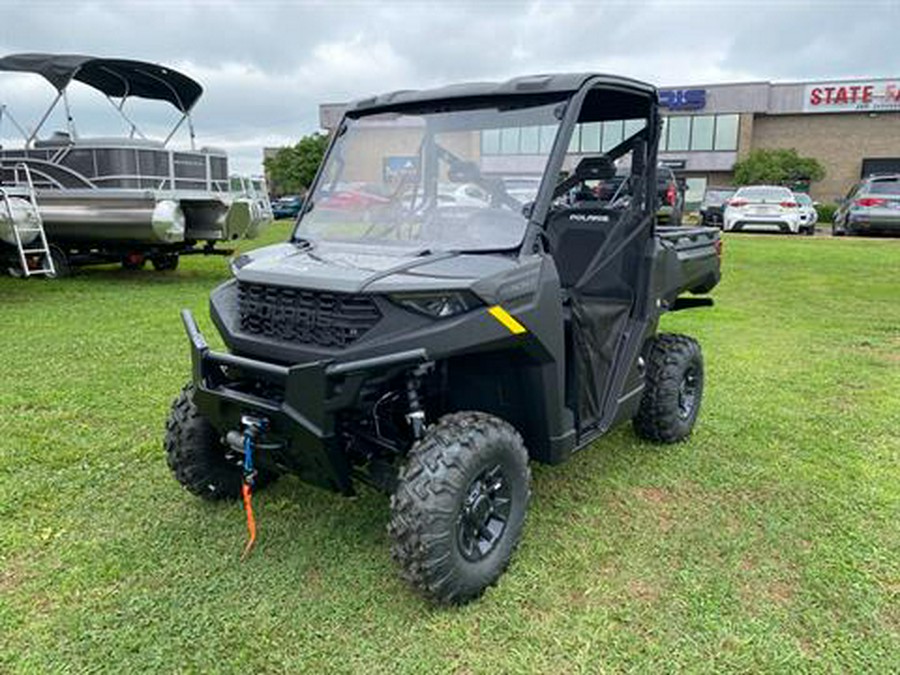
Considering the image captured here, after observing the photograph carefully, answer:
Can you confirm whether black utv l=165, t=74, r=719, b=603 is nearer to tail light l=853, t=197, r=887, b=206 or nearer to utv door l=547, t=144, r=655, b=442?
utv door l=547, t=144, r=655, b=442

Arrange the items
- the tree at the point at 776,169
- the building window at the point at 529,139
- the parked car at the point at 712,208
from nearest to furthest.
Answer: the building window at the point at 529,139
the parked car at the point at 712,208
the tree at the point at 776,169

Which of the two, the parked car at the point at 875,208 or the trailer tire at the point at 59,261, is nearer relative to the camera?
the trailer tire at the point at 59,261

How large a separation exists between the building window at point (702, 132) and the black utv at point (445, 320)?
4616 cm

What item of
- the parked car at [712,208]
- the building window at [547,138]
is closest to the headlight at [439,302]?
the building window at [547,138]

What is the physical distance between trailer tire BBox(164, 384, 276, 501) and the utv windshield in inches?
39.4

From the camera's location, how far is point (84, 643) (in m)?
2.57

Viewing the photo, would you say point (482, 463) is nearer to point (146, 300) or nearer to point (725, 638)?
point (725, 638)

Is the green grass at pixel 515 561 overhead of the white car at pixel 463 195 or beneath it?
beneath

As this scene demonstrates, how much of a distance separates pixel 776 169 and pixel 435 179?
4393cm

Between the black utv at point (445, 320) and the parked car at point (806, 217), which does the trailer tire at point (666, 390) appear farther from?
the parked car at point (806, 217)

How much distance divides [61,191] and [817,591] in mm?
9720

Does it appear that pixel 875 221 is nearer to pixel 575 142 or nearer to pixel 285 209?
pixel 575 142

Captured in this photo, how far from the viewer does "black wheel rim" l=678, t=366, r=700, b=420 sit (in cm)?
448

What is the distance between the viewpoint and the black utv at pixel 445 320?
104 inches
